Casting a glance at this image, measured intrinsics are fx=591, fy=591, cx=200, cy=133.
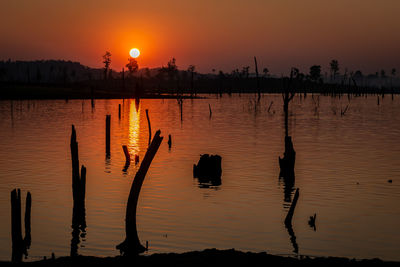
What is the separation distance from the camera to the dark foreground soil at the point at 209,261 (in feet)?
41.5

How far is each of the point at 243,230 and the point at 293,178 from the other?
10618 mm

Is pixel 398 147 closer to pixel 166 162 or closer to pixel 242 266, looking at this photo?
pixel 166 162

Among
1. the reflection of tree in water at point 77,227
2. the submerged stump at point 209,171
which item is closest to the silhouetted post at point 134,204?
the reflection of tree in water at point 77,227

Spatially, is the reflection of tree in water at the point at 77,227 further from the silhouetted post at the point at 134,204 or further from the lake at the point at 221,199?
the silhouetted post at the point at 134,204

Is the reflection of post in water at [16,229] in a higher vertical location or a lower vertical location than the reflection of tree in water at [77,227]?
higher

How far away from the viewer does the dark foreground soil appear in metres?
12.6

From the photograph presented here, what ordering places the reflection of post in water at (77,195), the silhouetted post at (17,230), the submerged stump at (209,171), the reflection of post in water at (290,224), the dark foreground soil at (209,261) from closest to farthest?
1. the dark foreground soil at (209,261)
2. the silhouetted post at (17,230)
3. the reflection of post in water at (290,224)
4. the reflection of post in water at (77,195)
5. the submerged stump at (209,171)

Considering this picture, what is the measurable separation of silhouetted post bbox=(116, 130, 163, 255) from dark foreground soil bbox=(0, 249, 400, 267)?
1.88 meters

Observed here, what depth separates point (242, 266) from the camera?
41.1 feet

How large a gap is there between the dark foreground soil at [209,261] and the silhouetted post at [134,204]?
188 centimetres

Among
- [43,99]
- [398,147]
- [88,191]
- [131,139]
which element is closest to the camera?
[88,191]

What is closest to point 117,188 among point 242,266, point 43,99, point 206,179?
point 206,179

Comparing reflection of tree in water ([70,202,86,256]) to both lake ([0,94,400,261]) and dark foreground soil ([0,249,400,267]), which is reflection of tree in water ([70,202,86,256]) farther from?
dark foreground soil ([0,249,400,267])

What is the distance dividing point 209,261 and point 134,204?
3319 mm
